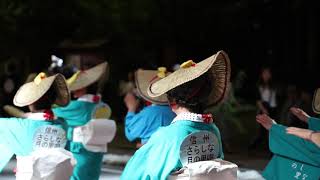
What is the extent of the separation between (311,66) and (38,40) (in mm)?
7650

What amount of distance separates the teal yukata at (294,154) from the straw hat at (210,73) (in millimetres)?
1164

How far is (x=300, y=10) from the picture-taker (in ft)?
55.6

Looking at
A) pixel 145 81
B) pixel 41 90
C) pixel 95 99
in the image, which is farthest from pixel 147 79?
pixel 41 90

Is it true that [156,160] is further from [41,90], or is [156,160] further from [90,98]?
[90,98]

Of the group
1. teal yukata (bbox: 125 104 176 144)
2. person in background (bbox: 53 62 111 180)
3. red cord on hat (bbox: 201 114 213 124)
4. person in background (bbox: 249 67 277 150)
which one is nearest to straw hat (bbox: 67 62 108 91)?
person in background (bbox: 53 62 111 180)

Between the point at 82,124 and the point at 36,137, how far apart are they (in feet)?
6.84

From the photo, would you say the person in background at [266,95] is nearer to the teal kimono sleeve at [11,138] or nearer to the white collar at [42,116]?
the white collar at [42,116]

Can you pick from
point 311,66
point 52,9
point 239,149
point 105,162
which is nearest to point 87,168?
point 105,162

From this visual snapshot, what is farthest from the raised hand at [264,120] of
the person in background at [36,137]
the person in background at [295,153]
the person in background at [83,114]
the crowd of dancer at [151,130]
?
the person in background at [83,114]

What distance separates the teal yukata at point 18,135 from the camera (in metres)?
4.90

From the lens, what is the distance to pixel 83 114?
6996mm

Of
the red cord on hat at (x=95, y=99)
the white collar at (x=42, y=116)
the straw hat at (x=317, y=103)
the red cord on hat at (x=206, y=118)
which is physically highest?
the red cord on hat at (x=206, y=118)

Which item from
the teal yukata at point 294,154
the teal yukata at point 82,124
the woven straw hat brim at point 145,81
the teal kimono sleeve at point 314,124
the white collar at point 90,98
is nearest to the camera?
the teal yukata at point 294,154

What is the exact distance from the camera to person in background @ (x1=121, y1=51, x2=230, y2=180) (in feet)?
11.4
